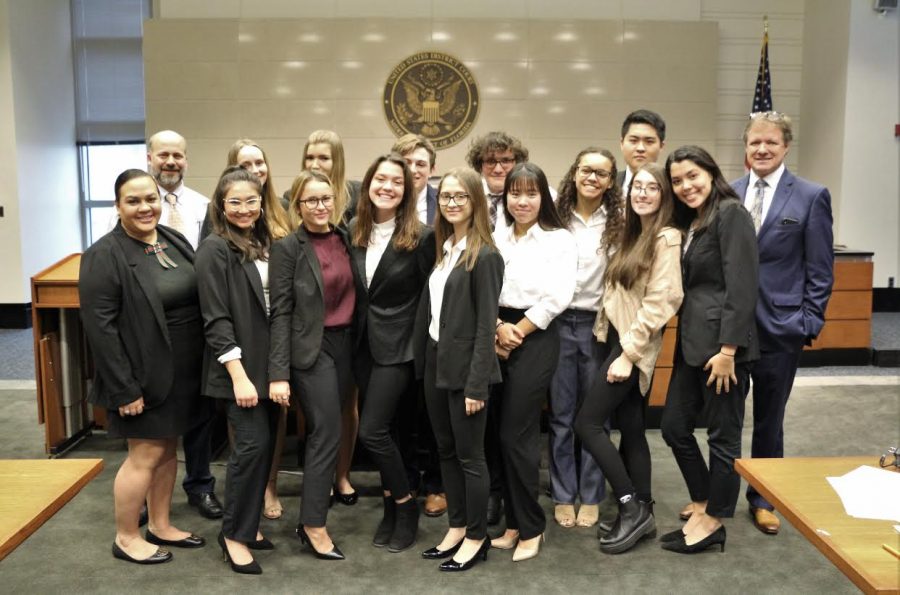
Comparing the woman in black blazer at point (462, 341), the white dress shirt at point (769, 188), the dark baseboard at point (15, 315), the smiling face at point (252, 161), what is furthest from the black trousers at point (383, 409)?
the dark baseboard at point (15, 315)

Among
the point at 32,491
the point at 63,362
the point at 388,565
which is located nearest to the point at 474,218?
the point at 388,565

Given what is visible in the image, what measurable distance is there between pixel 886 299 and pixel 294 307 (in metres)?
7.32

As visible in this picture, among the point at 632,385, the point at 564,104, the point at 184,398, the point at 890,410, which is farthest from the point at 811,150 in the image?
the point at 184,398

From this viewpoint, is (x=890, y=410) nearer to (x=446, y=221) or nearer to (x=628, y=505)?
(x=628, y=505)

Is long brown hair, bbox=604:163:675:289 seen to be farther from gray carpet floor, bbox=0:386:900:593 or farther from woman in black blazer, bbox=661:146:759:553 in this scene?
gray carpet floor, bbox=0:386:900:593

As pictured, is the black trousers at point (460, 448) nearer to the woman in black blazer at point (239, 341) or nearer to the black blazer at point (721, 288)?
the woman in black blazer at point (239, 341)

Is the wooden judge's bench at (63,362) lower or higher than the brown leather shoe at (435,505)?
higher

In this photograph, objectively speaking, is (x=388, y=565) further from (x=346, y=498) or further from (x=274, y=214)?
(x=274, y=214)

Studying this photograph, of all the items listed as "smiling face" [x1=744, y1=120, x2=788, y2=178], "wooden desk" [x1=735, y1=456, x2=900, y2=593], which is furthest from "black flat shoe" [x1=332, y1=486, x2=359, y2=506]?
"smiling face" [x1=744, y1=120, x2=788, y2=178]

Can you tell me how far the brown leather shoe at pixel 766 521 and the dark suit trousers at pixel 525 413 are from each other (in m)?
1.05

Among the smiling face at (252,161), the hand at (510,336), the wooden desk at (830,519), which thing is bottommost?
the wooden desk at (830,519)

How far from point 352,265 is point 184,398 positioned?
850 millimetres

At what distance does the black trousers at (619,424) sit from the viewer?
3.33 metres

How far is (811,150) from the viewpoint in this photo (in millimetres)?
8633
